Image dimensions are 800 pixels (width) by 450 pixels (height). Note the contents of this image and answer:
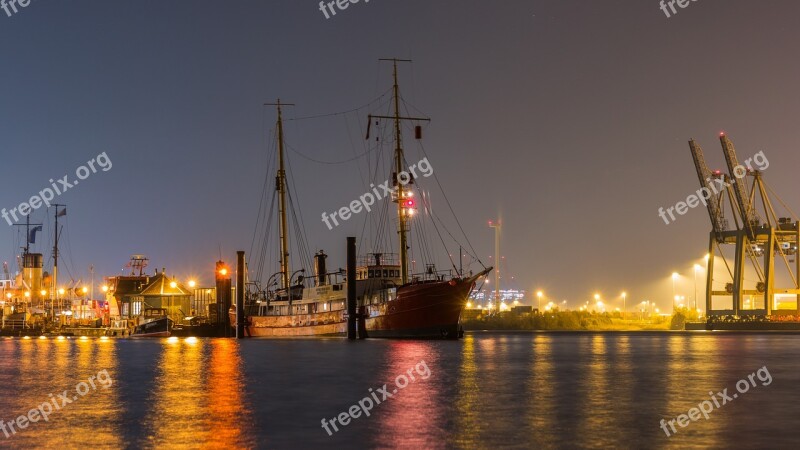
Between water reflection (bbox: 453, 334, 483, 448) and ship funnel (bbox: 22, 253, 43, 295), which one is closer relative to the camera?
water reflection (bbox: 453, 334, 483, 448)

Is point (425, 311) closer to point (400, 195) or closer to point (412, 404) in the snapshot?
point (400, 195)

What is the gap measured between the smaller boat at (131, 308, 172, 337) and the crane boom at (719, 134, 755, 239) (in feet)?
252

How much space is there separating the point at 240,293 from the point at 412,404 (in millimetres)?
63925

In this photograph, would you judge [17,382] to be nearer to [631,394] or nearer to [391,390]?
[391,390]

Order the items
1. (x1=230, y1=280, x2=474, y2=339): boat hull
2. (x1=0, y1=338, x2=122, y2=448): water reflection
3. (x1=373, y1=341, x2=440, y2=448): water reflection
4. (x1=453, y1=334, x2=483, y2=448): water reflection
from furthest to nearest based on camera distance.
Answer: (x1=230, y1=280, x2=474, y2=339): boat hull, (x1=0, y1=338, x2=122, y2=448): water reflection, (x1=453, y1=334, x2=483, y2=448): water reflection, (x1=373, y1=341, x2=440, y2=448): water reflection

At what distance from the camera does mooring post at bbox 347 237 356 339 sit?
72.1 meters

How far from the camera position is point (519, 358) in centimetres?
5203

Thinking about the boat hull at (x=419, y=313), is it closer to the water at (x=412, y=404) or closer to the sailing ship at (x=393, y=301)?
the sailing ship at (x=393, y=301)

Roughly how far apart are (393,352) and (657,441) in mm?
37010

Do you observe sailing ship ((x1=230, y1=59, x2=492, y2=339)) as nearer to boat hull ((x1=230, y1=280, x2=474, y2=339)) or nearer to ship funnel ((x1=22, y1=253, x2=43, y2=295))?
boat hull ((x1=230, y1=280, x2=474, y2=339))

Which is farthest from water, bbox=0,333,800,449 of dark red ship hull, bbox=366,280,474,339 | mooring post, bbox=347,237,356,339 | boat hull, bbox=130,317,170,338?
boat hull, bbox=130,317,170,338

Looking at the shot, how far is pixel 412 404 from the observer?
26.7 meters

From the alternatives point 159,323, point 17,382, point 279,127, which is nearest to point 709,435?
point 17,382

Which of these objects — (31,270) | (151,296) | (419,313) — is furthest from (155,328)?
(419,313)
